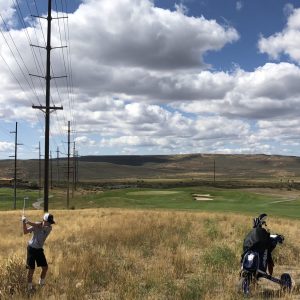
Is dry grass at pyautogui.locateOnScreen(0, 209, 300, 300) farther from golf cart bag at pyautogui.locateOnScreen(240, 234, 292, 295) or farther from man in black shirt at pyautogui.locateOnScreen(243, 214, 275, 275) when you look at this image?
man in black shirt at pyautogui.locateOnScreen(243, 214, 275, 275)

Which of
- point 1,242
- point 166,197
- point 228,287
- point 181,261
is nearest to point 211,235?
point 181,261

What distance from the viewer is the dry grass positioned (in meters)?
11.0

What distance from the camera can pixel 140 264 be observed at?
1523 centimetres

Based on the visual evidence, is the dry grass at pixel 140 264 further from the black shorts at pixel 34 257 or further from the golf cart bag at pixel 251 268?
the black shorts at pixel 34 257

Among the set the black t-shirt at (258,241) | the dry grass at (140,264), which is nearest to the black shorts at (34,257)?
the dry grass at (140,264)

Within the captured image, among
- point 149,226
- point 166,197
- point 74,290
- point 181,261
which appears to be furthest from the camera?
point 166,197

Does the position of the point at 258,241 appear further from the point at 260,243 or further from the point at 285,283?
the point at 285,283

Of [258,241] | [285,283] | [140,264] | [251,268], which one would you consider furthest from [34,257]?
[285,283]

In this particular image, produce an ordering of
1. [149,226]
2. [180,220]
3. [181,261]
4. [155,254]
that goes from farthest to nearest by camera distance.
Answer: [180,220] → [149,226] → [155,254] → [181,261]

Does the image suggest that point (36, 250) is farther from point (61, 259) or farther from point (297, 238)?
point (297, 238)

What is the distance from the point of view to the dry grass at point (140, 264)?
36.1 ft

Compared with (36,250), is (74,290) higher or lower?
lower

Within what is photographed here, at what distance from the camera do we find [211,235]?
22.7 meters

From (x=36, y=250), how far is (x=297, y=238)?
47.8 feet
